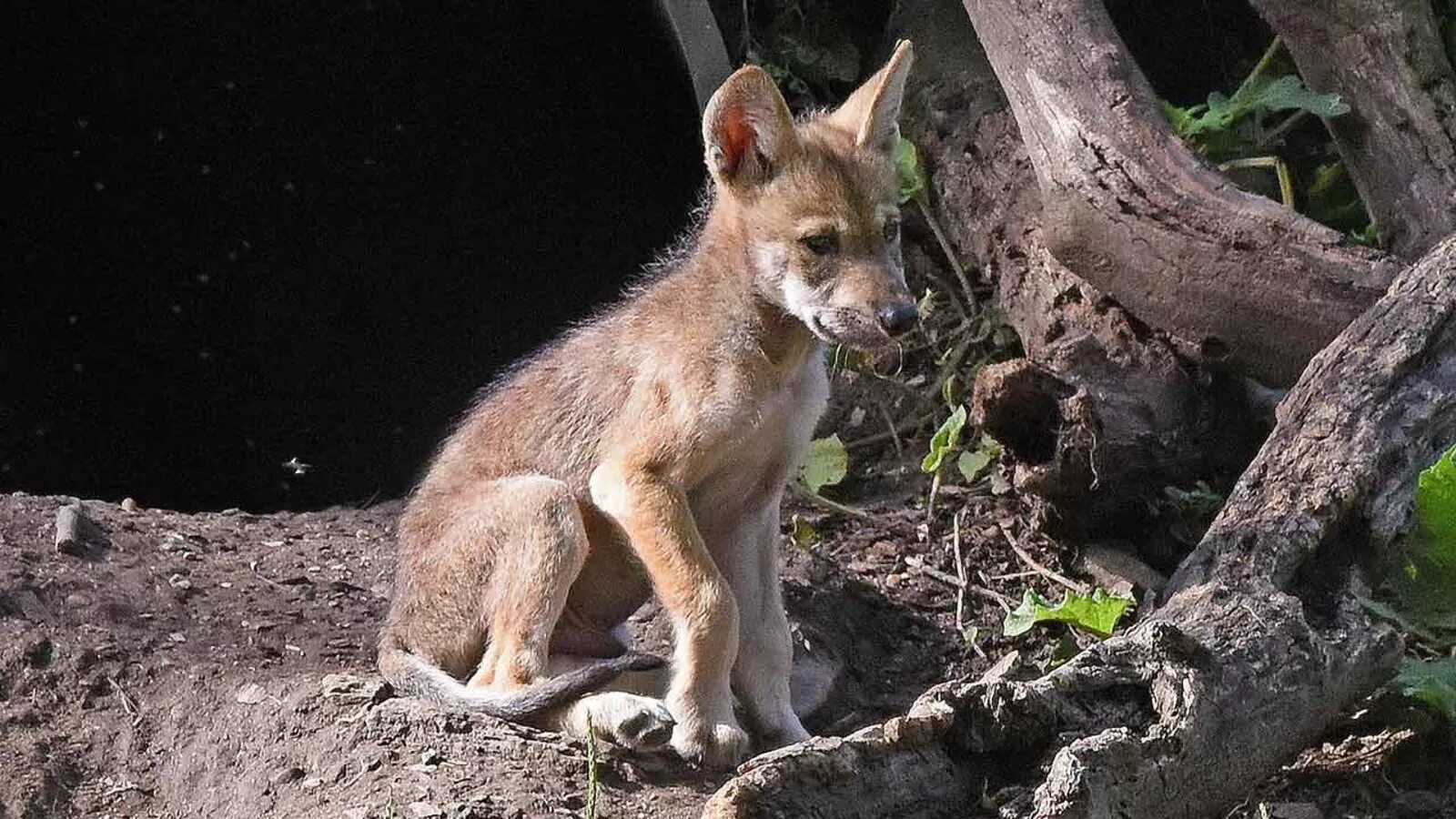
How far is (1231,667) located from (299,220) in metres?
7.06

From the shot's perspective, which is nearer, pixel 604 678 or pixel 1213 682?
pixel 1213 682

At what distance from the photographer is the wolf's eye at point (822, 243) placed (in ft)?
17.9

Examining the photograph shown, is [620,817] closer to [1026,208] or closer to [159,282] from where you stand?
[1026,208]

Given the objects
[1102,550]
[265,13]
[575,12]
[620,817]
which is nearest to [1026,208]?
[1102,550]

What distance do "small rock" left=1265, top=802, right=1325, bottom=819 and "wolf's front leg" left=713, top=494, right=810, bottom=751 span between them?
146cm

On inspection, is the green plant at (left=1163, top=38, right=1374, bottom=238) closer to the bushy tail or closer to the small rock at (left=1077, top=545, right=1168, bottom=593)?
the small rock at (left=1077, top=545, right=1168, bottom=593)

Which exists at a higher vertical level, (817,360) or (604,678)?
(817,360)

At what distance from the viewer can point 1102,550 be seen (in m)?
6.79

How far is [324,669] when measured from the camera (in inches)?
226

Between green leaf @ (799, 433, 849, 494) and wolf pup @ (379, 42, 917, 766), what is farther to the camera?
green leaf @ (799, 433, 849, 494)

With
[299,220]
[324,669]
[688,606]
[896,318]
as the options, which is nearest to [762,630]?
[688,606]

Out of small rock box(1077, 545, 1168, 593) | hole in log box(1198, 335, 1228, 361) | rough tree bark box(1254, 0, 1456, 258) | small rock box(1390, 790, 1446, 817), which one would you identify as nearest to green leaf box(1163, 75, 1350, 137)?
rough tree bark box(1254, 0, 1456, 258)

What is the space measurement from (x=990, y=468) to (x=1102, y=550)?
0.88 metres

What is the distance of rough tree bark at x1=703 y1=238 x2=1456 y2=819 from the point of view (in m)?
3.90
